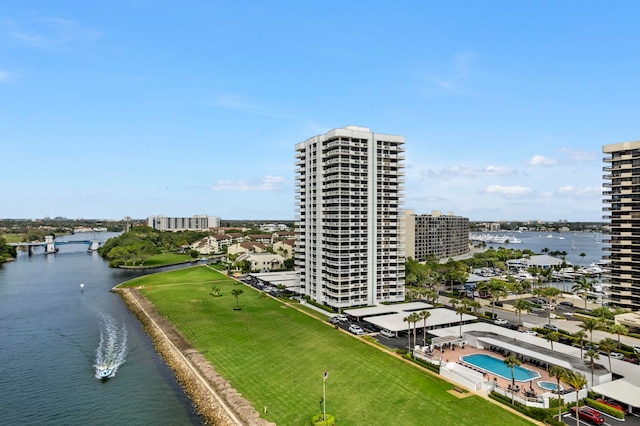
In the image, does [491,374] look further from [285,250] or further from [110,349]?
[285,250]

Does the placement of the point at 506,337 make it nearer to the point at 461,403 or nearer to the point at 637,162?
the point at 461,403

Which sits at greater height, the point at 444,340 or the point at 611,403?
the point at 444,340

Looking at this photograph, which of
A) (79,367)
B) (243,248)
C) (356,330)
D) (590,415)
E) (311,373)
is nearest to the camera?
(590,415)

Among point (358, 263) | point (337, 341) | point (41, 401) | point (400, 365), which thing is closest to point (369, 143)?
point (358, 263)

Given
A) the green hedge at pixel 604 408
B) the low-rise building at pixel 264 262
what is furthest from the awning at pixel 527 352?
the low-rise building at pixel 264 262

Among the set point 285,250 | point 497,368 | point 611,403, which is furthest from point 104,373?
point 285,250

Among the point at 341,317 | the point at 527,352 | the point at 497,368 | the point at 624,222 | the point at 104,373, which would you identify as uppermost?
the point at 624,222

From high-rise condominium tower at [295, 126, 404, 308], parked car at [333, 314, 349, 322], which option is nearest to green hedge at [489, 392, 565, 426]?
parked car at [333, 314, 349, 322]
